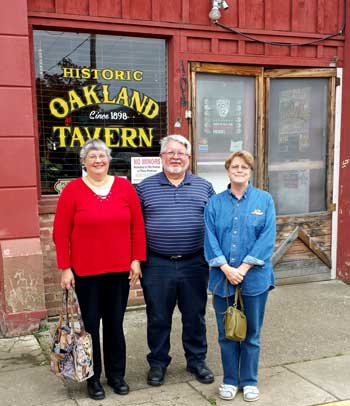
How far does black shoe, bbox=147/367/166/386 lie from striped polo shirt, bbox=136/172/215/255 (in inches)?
36.2

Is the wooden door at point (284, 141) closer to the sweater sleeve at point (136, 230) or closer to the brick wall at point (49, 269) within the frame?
the brick wall at point (49, 269)

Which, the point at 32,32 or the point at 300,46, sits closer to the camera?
the point at 32,32

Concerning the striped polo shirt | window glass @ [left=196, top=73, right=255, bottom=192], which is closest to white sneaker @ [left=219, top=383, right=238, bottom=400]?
the striped polo shirt

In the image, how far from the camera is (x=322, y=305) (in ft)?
18.3

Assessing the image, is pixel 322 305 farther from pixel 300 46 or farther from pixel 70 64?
pixel 70 64

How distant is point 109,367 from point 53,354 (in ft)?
1.45

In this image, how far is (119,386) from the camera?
11.7 feet

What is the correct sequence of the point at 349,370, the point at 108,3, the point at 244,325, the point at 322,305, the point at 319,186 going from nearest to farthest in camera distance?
the point at 244,325
the point at 349,370
the point at 108,3
the point at 322,305
the point at 319,186

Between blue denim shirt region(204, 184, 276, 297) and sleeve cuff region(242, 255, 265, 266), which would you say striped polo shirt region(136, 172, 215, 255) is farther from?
sleeve cuff region(242, 255, 265, 266)

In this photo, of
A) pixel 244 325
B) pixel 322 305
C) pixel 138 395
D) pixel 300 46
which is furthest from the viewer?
pixel 300 46

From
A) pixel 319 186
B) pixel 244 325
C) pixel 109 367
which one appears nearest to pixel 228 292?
pixel 244 325

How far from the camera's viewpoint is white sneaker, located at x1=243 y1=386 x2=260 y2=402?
3.46 metres

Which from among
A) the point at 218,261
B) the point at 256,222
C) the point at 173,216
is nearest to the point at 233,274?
the point at 218,261

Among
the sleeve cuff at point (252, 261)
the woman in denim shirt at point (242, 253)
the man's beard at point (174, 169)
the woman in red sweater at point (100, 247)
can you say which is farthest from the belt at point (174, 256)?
the man's beard at point (174, 169)
